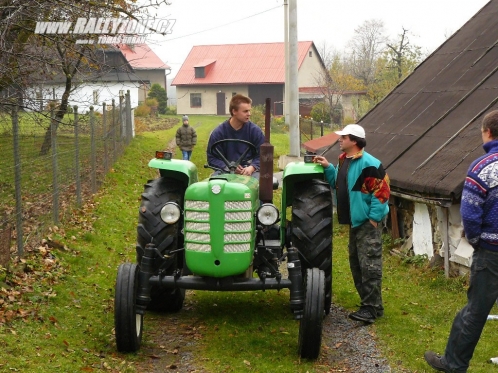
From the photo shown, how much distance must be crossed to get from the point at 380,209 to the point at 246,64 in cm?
5673

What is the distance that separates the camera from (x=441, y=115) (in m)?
11.0

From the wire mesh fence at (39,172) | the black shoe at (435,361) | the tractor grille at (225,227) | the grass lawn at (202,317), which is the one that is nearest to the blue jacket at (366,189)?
the grass lawn at (202,317)

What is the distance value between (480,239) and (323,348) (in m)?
1.82

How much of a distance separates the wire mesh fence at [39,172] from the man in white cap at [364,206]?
132 inches

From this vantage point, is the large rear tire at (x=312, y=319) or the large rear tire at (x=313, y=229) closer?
the large rear tire at (x=312, y=319)

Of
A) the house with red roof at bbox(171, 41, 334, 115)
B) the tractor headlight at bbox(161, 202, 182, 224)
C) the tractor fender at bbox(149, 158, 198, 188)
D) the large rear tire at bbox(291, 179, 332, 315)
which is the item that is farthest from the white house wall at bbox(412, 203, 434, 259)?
the house with red roof at bbox(171, 41, 334, 115)

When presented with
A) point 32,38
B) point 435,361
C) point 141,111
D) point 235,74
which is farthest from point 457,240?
point 235,74

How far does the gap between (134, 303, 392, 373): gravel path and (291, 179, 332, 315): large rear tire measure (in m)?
0.64

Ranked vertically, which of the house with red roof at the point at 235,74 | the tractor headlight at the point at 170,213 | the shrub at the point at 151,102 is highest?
the house with red roof at the point at 235,74

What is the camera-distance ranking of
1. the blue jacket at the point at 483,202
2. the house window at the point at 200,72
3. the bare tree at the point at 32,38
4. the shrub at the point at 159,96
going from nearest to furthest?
the blue jacket at the point at 483,202
the bare tree at the point at 32,38
the shrub at the point at 159,96
the house window at the point at 200,72

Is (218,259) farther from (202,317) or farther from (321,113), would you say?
(321,113)

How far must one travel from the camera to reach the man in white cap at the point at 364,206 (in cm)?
724

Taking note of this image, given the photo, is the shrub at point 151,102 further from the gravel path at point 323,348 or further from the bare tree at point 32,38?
the gravel path at point 323,348

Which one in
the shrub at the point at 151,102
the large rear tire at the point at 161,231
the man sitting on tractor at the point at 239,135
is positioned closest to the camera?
the large rear tire at the point at 161,231
